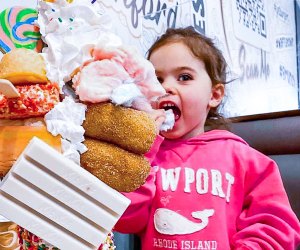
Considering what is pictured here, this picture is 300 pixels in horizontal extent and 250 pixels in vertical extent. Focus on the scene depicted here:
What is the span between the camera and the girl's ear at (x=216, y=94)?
3.14 feet

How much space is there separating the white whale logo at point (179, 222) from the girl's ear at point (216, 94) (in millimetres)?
266

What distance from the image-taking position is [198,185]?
2.68 ft

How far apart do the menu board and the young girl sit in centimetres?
26

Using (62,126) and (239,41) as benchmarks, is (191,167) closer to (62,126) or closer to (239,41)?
(62,126)

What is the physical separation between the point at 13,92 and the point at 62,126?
0.07 m

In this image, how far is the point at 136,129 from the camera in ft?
1.77

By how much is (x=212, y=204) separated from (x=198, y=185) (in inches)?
1.8

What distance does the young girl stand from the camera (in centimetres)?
78

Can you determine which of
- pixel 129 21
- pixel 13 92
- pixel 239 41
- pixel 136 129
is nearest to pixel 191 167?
Result: pixel 136 129

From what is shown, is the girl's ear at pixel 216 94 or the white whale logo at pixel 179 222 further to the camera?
the girl's ear at pixel 216 94

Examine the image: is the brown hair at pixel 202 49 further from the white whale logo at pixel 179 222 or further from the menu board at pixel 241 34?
the white whale logo at pixel 179 222

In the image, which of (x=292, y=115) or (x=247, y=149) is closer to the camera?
(x=247, y=149)

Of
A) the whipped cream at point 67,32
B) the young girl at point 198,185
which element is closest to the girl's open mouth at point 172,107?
the young girl at point 198,185

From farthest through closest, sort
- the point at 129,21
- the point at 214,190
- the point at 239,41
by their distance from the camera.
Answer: the point at 239,41, the point at 129,21, the point at 214,190
